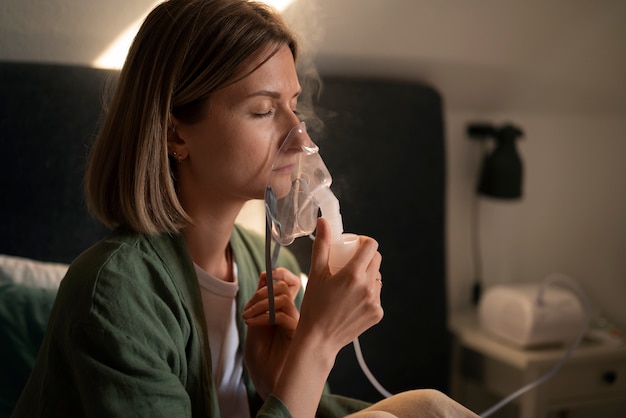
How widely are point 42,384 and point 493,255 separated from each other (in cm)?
169

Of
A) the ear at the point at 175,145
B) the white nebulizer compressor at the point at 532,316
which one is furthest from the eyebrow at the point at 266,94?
the white nebulizer compressor at the point at 532,316

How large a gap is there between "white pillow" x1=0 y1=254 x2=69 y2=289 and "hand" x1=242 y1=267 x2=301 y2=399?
0.49m

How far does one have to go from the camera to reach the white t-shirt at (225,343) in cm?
128

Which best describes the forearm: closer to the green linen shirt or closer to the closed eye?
the green linen shirt

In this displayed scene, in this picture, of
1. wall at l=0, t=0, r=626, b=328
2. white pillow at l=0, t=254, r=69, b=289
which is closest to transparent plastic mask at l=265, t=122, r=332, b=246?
white pillow at l=0, t=254, r=69, b=289

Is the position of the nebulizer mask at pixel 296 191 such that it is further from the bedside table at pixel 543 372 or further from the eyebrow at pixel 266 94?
the bedside table at pixel 543 372

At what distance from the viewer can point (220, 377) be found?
4.18 ft

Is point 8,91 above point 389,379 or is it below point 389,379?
above

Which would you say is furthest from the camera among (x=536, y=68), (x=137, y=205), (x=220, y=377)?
(x=536, y=68)

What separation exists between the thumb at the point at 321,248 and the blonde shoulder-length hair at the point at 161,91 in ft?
0.78

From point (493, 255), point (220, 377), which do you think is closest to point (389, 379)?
point (493, 255)

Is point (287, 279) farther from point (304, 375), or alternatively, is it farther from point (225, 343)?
point (304, 375)

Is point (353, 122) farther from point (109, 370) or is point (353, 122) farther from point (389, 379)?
point (109, 370)

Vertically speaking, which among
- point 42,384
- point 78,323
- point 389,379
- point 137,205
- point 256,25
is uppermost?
point 256,25
